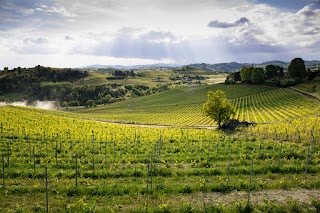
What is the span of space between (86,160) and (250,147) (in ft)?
59.8

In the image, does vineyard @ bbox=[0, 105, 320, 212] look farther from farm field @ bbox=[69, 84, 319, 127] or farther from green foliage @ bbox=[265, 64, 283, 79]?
green foliage @ bbox=[265, 64, 283, 79]

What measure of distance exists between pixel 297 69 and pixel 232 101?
37.9m

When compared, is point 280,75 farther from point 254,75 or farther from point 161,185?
point 161,185

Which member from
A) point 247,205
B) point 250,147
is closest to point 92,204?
point 247,205

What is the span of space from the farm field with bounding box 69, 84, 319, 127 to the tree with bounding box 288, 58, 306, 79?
1421cm

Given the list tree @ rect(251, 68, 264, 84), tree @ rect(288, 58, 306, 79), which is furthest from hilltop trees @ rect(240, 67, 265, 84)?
→ tree @ rect(288, 58, 306, 79)

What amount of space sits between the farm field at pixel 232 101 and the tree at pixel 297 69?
1421 cm

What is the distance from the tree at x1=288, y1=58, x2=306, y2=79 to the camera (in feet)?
434

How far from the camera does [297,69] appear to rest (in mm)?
132500

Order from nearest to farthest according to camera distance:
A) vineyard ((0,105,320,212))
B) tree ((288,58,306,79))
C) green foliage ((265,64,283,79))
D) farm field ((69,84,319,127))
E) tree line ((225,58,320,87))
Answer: vineyard ((0,105,320,212)) → farm field ((69,84,319,127)) → tree line ((225,58,320,87)) → tree ((288,58,306,79)) → green foliage ((265,64,283,79))

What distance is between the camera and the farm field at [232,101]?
285 feet

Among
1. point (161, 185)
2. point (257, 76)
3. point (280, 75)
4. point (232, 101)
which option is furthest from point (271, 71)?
point (161, 185)

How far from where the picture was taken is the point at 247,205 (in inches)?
531

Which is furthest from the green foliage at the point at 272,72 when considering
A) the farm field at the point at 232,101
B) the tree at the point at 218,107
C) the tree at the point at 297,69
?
the tree at the point at 218,107
